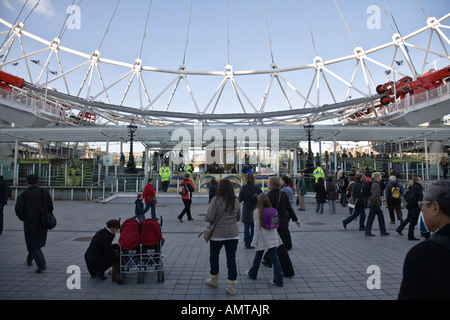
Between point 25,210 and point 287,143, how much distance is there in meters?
24.7

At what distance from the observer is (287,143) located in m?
27.9

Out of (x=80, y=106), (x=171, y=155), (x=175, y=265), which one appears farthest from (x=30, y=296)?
(x=80, y=106)

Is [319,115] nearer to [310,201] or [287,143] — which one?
[287,143]

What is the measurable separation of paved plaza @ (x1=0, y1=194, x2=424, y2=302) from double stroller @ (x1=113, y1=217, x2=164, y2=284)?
0.21 m

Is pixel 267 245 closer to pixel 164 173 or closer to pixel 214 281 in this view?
pixel 214 281

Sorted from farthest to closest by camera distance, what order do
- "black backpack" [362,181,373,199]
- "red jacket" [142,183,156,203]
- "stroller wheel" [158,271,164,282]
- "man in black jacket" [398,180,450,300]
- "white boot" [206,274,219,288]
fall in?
"red jacket" [142,183,156,203], "black backpack" [362,181,373,199], "stroller wheel" [158,271,164,282], "white boot" [206,274,219,288], "man in black jacket" [398,180,450,300]

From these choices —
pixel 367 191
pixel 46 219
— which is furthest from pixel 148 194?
pixel 367 191

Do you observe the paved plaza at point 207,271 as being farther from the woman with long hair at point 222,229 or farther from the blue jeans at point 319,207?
the blue jeans at point 319,207

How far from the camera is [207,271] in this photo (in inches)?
214

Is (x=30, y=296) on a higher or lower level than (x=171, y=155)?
lower

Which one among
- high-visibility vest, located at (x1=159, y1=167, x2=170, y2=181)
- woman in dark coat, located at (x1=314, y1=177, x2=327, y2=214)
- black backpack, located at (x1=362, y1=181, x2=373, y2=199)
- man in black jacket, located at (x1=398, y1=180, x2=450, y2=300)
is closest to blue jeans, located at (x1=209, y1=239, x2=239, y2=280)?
man in black jacket, located at (x1=398, y1=180, x2=450, y2=300)

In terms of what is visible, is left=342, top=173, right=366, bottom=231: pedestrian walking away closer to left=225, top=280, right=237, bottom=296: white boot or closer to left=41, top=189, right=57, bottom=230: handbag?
left=225, top=280, right=237, bottom=296: white boot

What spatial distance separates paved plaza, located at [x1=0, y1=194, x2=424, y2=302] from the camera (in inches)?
171

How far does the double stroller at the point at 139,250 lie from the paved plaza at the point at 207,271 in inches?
8.2
